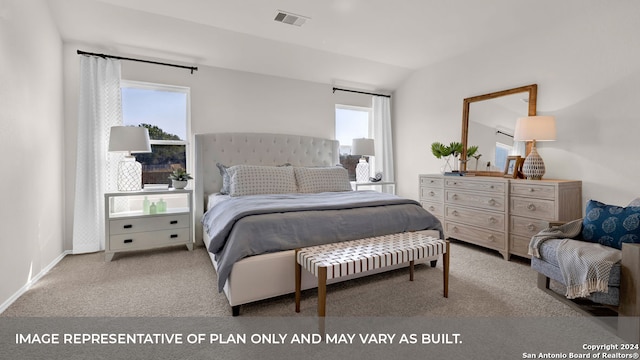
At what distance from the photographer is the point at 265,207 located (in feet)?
7.37

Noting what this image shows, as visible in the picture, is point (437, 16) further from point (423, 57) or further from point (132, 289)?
point (132, 289)

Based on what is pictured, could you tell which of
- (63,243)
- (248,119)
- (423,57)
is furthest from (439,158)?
(63,243)

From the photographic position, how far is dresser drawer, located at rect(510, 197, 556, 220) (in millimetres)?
2766

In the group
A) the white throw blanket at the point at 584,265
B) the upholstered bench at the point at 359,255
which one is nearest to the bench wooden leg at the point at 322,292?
the upholstered bench at the point at 359,255

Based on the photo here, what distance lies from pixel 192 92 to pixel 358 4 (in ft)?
7.77

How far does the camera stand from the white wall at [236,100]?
330cm

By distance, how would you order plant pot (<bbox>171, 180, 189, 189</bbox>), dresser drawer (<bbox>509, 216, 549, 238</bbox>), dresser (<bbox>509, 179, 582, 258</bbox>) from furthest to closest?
plant pot (<bbox>171, 180, 189, 189</bbox>) < dresser drawer (<bbox>509, 216, 549, 238</bbox>) < dresser (<bbox>509, 179, 582, 258</bbox>)

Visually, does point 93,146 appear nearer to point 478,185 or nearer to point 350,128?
point 350,128

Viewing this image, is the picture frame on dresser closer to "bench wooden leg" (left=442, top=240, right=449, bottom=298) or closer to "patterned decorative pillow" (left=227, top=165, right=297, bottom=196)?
"bench wooden leg" (left=442, top=240, right=449, bottom=298)

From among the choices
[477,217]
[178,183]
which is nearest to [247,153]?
[178,183]

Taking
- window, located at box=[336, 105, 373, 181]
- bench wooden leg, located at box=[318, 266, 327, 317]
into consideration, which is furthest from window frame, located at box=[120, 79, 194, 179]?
bench wooden leg, located at box=[318, 266, 327, 317]

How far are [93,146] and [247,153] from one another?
175cm

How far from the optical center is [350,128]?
5.15m

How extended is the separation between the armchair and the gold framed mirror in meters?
1.42
